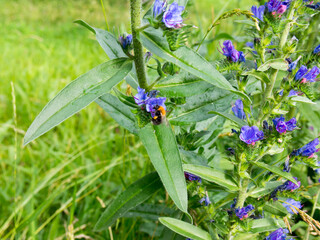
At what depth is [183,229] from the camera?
1.30 metres

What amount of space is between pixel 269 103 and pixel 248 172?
0.29 m

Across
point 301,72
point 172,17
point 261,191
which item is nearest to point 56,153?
point 261,191

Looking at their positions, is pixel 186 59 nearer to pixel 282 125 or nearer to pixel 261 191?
pixel 282 125

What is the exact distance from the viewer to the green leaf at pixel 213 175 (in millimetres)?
1288

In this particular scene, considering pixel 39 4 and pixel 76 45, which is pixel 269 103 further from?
pixel 39 4

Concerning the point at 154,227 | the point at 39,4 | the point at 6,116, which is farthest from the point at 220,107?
the point at 39,4

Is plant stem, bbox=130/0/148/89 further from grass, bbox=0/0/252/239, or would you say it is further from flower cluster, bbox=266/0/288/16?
flower cluster, bbox=266/0/288/16

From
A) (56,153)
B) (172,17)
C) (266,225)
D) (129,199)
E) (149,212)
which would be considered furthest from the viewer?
(56,153)

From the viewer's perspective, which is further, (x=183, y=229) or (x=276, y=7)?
(x=183, y=229)

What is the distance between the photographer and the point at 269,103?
1309 millimetres

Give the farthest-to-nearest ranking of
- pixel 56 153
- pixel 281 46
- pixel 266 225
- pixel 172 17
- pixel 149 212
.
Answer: pixel 56 153, pixel 149 212, pixel 266 225, pixel 281 46, pixel 172 17

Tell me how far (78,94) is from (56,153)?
5.19ft

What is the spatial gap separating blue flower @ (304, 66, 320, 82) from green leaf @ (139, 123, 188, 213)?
508mm

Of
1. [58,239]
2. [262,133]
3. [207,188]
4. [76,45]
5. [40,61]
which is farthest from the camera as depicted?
[76,45]
